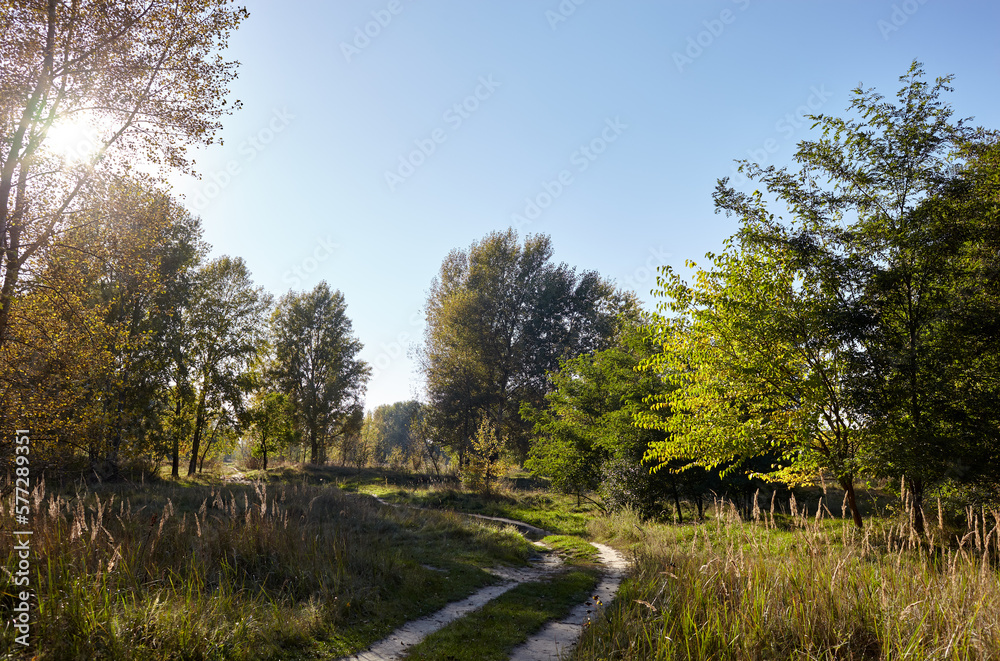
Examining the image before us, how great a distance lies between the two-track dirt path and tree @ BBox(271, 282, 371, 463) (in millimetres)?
30893

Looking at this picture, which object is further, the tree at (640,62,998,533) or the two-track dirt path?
the tree at (640,62,998,533)

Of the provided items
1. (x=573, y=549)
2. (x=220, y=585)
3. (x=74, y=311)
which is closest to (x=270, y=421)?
(x=74, y=311)

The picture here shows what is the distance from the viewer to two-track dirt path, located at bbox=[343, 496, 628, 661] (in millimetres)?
5824

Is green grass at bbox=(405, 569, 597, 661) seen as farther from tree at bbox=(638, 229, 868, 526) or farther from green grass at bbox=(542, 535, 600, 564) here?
tree at bbox=(638, 229, 868, 526)

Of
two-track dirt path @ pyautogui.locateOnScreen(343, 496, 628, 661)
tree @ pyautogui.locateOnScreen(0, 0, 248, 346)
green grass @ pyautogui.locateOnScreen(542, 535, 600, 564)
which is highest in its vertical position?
tree @ pyautogui.locateOnScreen(0, 0, 248, 346)

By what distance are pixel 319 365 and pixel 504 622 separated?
35.6m

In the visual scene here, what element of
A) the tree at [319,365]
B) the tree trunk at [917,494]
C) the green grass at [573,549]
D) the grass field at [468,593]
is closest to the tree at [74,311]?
the grass field at [468,593]

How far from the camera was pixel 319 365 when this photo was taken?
39562 millimetres

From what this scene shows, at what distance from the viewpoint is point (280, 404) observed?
3528 cm

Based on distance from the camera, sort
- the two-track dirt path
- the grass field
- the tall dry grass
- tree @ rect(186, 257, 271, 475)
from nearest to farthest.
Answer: the tall dry grass, the grass field, the two-track dirt path, tree @ rect(186, 257, 271, 475)

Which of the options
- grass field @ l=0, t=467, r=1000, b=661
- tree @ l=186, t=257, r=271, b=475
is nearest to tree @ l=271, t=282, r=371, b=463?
tree @ l=186, t=257, r=271, b=475

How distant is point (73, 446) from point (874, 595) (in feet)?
47.3

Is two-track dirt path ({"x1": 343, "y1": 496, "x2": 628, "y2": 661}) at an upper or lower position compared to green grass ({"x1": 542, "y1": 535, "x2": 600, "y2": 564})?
upper

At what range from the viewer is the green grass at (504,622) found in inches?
230
